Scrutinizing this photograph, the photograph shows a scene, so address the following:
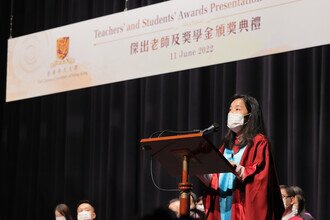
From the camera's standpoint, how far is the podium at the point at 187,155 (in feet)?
11.5

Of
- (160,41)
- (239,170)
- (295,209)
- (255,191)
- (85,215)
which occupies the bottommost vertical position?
(85,215)

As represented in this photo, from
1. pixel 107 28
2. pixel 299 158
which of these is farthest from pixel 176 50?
pixel 299 158

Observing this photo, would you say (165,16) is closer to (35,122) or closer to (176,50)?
(176,50)

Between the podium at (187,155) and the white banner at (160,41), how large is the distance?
7.25 feet

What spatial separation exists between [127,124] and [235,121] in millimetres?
3921

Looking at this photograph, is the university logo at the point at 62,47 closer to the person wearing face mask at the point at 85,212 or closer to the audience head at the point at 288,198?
the person wearing face mask at the point at 85,212

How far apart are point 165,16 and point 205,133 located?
3.26 metres

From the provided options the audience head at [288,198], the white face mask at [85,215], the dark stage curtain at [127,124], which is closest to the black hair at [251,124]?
the audience head at [288,198]

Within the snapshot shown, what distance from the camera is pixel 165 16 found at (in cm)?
656

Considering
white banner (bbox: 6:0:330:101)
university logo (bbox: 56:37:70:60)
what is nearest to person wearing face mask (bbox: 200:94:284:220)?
white banner (bbox: 6:0:330:101)

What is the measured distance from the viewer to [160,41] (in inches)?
258

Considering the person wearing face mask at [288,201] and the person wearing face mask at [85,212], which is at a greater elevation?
the person wearing face mask at [288,201]

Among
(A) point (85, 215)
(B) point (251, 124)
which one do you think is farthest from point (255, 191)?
(A) point (85, 215)

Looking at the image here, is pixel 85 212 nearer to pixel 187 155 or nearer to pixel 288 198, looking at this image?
pixel 288 198
